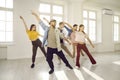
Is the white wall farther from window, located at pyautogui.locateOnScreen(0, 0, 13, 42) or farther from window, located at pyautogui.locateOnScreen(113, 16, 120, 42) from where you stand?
window, located at pyautogui.locateOnScreen(113, 16, 120, 42)

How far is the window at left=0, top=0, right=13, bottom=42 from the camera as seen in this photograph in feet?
23.8

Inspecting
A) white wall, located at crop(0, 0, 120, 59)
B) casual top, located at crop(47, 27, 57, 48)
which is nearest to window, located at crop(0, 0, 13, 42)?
white wall, located at crop(0, 0, 120, 59)

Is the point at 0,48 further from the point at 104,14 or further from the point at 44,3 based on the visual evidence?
the point at 104,14

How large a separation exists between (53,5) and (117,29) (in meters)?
5.82

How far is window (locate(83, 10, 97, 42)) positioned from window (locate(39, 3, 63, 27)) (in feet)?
6.52

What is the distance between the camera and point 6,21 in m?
7.37

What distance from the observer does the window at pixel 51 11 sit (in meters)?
8.34

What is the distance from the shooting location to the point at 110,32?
432 inches

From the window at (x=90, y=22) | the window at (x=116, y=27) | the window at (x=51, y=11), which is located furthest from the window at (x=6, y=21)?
the window at (x=116, y=27)

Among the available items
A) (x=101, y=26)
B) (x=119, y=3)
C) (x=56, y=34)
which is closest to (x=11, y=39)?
(x=56, y=34)

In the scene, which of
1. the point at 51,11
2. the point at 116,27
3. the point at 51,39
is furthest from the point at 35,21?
the point at 116,27

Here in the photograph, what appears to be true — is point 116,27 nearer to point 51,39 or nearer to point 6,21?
point 6,21

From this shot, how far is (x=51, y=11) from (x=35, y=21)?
1.28 metres

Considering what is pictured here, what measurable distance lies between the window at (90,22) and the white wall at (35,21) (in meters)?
0.29
